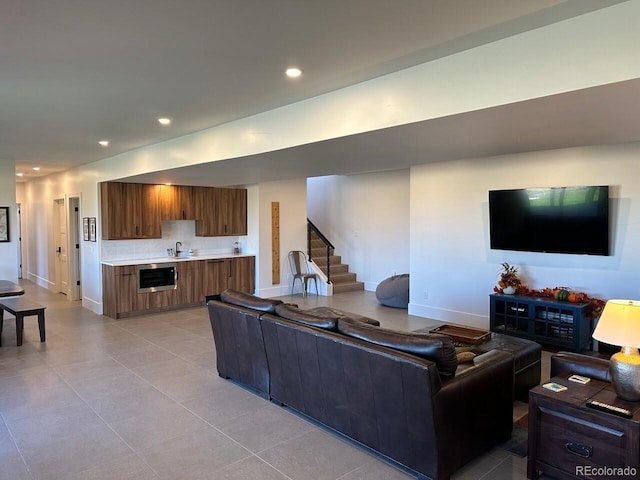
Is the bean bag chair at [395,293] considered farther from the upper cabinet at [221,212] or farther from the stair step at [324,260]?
the upper cabinet at [221,212]

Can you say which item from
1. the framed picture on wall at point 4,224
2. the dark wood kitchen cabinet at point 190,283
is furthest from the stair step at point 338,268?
the framed picture on wall at point 4,224

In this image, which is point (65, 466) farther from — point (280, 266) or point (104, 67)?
point (280, 266)

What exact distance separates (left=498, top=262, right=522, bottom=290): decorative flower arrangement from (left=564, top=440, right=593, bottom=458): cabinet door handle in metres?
3.44

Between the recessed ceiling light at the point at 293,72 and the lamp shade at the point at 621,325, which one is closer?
the lamp shade at the point at 621,325

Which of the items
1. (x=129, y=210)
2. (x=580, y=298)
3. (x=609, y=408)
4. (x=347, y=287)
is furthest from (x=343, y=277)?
(x=609, y=408)

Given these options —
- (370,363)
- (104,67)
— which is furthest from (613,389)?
(104,67)

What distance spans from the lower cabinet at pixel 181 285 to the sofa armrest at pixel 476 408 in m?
6.21

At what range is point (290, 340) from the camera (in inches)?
137

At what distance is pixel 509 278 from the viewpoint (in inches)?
228

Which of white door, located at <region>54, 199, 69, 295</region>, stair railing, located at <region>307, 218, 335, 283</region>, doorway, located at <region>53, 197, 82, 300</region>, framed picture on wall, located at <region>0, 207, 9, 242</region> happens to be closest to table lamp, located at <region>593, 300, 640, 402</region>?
stair railing, located at <region>307, 218, 335, 283</region>

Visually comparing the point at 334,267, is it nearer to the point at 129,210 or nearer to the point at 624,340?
the point at 129,210

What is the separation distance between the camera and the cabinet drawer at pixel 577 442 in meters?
2.33

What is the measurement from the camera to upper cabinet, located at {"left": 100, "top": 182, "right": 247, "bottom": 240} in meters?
7.76

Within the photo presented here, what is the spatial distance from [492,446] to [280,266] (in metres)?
6.93
